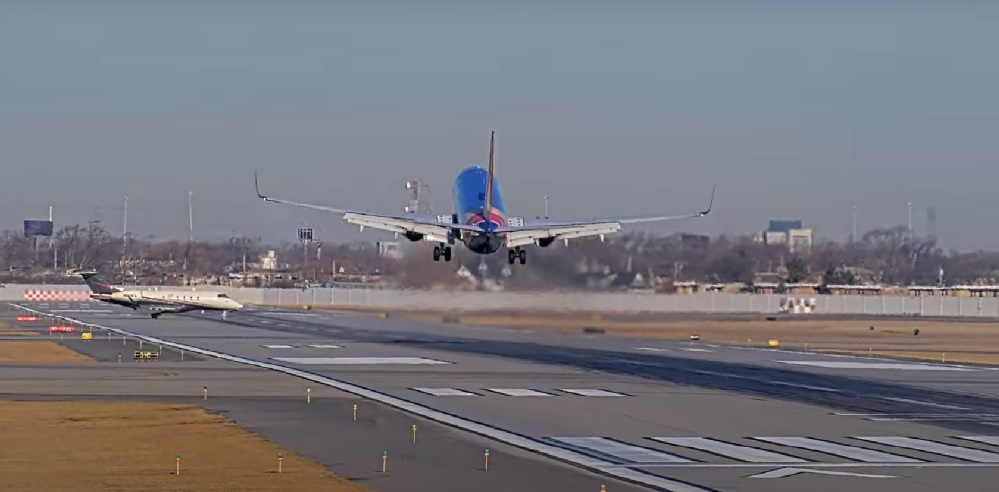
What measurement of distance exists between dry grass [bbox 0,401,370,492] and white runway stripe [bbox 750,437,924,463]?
12.2 meters

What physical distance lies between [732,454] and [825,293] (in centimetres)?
12159

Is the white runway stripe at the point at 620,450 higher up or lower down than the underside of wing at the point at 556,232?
lower down

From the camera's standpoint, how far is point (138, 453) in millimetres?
34219

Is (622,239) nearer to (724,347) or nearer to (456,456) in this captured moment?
(724,347)

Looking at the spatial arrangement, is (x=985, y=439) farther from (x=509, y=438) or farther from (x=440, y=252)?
(x=440, y=252)

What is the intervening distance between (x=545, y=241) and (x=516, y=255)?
175 cm

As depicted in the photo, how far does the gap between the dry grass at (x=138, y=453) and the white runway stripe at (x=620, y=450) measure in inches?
275

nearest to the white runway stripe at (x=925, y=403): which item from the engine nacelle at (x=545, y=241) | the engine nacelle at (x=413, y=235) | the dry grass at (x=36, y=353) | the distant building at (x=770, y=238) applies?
the engine nacelle at (x=545, y=241)

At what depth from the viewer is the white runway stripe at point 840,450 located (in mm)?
34625

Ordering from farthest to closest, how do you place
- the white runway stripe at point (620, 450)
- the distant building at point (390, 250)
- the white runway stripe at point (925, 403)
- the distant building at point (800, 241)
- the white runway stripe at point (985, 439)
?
the distant building at point (800, 241) → the distant building at point (390, 250) → the white runway stripe at point (925, 403) → the white runway stripe at point (985, 439) → the white runway stripe at point (620, 450)

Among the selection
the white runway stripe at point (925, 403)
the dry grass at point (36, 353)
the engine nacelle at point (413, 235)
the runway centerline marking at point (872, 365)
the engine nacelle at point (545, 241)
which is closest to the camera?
the white runway stripe at point (925, 403)

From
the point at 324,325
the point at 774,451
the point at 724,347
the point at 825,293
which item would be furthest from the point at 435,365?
the point at 825,293

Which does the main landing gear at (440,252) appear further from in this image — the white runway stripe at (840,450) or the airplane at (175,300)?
the airplane at (175,300)

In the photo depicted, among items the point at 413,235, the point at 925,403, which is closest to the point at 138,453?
the point at 925,403
